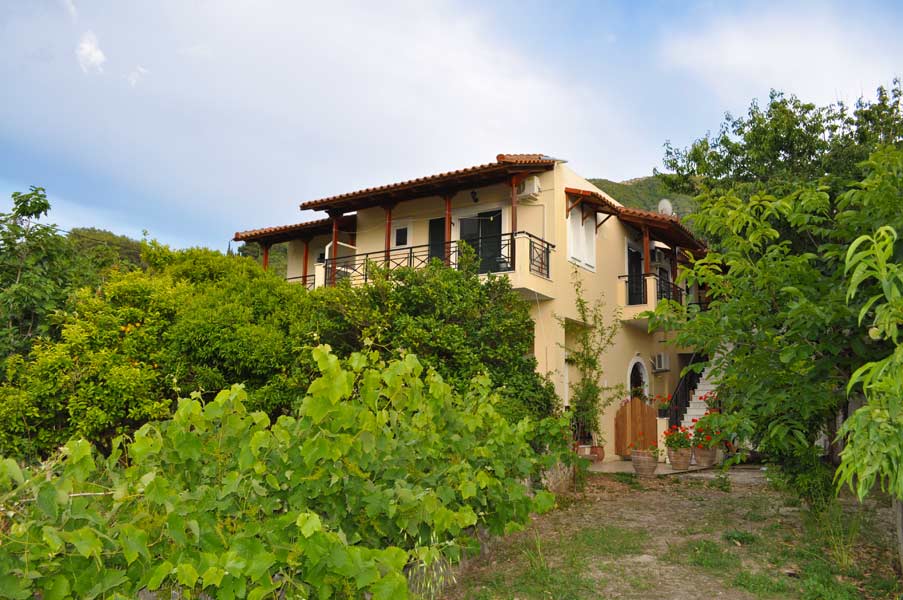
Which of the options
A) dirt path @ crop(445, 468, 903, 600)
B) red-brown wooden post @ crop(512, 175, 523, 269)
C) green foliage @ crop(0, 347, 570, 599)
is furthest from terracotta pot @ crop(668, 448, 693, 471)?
green foliage @ crop(0, 347, 570, 599)

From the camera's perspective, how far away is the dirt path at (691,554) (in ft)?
17.0

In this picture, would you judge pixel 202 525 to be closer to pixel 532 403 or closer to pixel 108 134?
pixel 532 403

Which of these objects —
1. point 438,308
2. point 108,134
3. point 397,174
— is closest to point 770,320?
point 438,308

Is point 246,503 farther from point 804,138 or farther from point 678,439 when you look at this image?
point 804,138

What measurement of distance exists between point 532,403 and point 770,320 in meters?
5.03

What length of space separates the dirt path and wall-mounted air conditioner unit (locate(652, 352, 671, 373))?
9314 mm

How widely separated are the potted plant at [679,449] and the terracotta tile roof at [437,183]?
5972 mm

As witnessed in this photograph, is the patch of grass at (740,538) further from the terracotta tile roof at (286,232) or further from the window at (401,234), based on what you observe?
the terracotta tile roof at (286,232)

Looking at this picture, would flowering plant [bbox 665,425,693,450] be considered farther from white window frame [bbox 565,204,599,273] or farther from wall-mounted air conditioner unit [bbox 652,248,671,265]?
wall-mounted air conditioner unit [bbox 652,248,671,265]

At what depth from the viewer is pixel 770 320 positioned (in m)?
5.41

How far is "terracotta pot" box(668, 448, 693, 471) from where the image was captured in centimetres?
1286

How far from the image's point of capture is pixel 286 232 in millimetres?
18734

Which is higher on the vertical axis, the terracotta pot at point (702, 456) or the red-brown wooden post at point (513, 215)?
the red-brown wooden post at point (513, 215)

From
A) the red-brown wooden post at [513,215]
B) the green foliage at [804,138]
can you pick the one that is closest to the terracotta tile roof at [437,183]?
the red-brown wooden post at [513,215]
